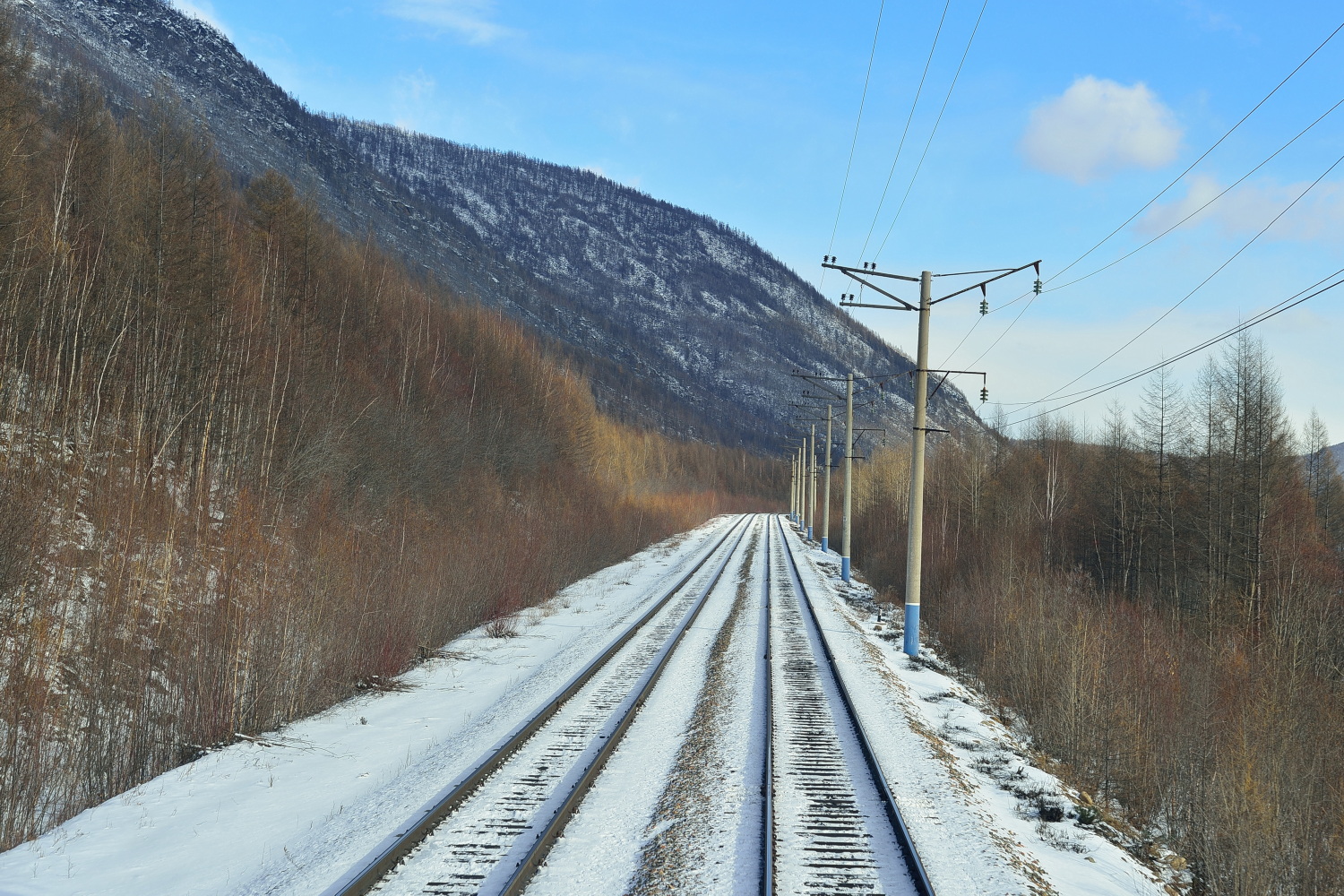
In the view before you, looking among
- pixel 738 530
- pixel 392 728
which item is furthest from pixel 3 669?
pixel 738 530

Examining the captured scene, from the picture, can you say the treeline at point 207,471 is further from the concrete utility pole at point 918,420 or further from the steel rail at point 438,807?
the concrete utility pole at point 918,420

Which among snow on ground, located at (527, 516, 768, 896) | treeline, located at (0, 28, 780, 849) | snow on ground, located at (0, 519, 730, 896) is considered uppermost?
treeline, located at (0, 28, 780, 849)

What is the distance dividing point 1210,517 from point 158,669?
32408 millimetres

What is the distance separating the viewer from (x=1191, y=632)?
1808 centimetres

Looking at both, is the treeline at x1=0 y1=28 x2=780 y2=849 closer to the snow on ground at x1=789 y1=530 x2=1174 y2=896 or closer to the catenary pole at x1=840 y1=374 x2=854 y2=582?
the snow on ground at x1=789 y1=530 x2=1174 y2=896

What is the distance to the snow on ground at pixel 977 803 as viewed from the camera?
5684mm

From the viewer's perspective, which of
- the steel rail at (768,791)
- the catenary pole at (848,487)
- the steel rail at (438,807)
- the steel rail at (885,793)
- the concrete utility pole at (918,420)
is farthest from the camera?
the catenary pole at (848,487)

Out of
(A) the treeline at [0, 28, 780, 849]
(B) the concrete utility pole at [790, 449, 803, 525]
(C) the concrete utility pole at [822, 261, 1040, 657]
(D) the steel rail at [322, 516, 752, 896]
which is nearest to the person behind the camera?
(D) the steel rail at [322, 516, 752, 896]

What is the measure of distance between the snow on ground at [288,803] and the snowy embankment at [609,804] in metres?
0.02

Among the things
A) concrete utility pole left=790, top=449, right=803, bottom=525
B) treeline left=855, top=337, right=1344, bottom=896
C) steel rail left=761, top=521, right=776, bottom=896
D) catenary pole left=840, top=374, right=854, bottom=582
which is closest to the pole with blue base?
treeline left=855, top=337, right=1344, bottom=896

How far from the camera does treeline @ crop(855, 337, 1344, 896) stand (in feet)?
24.8

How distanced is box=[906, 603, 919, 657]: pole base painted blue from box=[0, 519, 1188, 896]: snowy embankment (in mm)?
3009

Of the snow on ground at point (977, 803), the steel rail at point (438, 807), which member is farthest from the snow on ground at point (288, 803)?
the snow on ground at point (977, 803)

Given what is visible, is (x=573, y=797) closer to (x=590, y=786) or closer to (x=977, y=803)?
(x=590, y=786)
